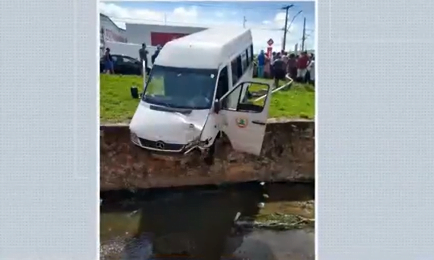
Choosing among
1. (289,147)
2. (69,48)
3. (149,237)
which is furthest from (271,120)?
(69,48)

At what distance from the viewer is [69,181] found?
122 inches

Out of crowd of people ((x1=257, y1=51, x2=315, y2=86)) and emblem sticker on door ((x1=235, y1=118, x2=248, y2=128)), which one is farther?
emblem sticker on door ((x1=235, y1=118, x2=248, y2=128))

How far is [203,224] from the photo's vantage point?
3.22 meters

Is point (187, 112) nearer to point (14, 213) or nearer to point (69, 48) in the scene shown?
point (69, 48)

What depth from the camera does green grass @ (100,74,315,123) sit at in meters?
3.13

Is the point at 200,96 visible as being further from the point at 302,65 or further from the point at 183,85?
the point at 302,65

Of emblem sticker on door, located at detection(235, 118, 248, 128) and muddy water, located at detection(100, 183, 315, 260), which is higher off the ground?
emblem sticker on door, located at detection(235, 118, 248, 128)

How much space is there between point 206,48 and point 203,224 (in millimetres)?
878

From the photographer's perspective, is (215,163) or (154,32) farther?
(215,163)

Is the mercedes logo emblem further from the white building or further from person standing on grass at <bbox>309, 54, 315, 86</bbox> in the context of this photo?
person standing on grass at <bbox>309, 54, 315, 86</bbox>

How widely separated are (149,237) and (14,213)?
663mm

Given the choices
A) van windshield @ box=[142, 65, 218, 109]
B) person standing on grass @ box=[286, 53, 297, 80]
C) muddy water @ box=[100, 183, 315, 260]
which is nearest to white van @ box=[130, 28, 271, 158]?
van windshield @ box=[142, 65, 218, 109]

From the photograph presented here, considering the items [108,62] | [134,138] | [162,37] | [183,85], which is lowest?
[134,138]

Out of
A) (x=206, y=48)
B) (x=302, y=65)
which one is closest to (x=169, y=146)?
(x=206, y=48)
